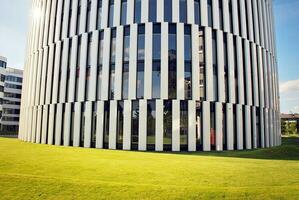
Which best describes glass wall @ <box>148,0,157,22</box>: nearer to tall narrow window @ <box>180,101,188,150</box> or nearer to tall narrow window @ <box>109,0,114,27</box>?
tall narrow window @ <box>109,0,114,27</box>

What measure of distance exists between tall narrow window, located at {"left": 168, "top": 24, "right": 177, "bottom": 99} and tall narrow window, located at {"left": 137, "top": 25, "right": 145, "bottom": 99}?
2.34 m

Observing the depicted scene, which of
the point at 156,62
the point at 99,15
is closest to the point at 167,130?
the point at 156,62

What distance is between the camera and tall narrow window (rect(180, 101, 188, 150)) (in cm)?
2092

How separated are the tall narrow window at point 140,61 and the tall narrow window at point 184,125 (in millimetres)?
3607

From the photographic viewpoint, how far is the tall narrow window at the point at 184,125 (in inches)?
823

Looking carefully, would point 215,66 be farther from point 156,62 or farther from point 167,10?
point 167,10

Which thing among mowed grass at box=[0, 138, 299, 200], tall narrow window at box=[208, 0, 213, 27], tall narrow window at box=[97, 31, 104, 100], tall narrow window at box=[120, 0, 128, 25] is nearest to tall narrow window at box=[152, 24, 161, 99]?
tall narrow window at box=[120, 0, 128, 25]

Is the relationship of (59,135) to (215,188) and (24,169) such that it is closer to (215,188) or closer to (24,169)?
(24,169)

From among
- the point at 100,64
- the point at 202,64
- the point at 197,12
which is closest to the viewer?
the point at 202,64

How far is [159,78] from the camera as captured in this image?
71.4 feet

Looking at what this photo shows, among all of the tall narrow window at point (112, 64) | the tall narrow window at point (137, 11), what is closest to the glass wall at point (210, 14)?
the tall narrow window at point (137, 11)

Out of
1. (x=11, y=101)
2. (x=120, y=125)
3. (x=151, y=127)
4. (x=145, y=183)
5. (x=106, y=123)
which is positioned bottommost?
(x=145, y=183)

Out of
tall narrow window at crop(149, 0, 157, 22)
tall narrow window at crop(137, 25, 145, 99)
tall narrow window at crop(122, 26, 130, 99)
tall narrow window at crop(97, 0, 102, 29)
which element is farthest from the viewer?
tall narrow window at crop(97, 0, 102, 29)

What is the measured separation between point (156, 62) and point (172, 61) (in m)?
1.38
